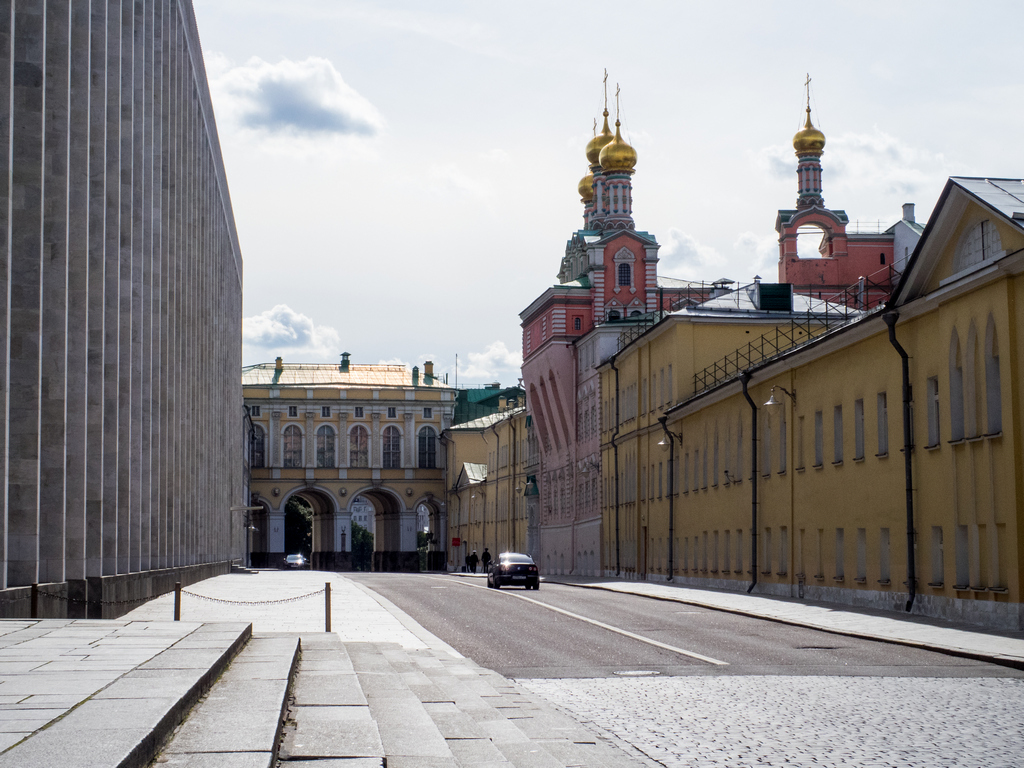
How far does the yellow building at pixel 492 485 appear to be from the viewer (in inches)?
3344

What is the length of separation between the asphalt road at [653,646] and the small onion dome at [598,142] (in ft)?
220

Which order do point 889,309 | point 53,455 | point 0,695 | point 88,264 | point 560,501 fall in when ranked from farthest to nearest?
point 560,501, point 889,309, point 88,264, point 53,455, point 0,695

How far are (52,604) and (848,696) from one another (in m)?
12.5

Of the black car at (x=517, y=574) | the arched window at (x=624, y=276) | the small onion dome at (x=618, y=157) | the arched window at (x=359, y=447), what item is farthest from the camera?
the arched window at (x=359, y=447)

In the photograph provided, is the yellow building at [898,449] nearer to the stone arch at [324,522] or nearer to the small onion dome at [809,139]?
the small onion dome at [809,139]

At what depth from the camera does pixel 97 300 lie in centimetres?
2416

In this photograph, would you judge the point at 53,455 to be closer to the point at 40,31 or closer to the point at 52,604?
the point at 52,604

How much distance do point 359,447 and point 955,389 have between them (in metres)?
93.2

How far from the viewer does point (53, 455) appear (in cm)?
2123

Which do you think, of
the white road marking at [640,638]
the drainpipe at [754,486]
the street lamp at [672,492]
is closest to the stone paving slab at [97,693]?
the white road marking at [640,638]

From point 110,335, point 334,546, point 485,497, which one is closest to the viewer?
point 110,335

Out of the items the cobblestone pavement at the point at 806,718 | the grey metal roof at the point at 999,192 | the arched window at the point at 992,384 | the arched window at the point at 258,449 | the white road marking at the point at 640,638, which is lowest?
the white road marking at the point at 640,638

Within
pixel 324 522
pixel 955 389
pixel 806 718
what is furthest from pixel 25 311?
pixel 324 522

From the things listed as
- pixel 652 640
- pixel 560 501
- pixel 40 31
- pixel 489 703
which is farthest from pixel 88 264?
pixel 560 501
